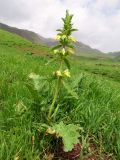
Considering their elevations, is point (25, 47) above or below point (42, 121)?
below

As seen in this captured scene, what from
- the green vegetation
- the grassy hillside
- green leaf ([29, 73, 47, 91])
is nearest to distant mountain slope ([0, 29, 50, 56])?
the grassy hillside

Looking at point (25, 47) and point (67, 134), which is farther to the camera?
point (25, 47)

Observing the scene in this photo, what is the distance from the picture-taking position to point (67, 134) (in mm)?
6281

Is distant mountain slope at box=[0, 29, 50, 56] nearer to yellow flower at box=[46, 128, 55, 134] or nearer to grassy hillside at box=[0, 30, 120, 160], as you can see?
grassy hillside at box=[0, 30, 120, 160]

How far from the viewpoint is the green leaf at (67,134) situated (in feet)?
20.0

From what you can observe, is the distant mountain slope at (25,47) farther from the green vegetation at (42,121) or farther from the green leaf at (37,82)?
the green leaf at (37,82)

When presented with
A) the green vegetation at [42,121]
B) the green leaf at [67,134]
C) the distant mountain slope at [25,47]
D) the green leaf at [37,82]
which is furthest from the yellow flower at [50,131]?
the distant mountain slope at [25,47]

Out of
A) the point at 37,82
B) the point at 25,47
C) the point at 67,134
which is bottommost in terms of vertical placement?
the point at 25,47

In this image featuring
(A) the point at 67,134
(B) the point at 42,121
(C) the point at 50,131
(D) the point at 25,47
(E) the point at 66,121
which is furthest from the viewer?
(D) the point at 25,47

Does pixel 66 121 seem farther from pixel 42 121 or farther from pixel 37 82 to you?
Result: pixel 37 82

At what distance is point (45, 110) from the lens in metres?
6.92

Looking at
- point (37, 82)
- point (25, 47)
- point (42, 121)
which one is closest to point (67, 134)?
point (42, 121)

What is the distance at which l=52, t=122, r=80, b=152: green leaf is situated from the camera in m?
6.10

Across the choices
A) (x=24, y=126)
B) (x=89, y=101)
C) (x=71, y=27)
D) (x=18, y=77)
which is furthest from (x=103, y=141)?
(x=18, y=77)
